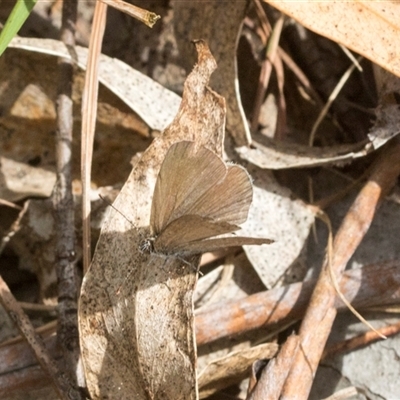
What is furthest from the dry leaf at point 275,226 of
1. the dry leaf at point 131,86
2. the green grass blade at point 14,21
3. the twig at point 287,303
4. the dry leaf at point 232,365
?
the green grass blade at point 14,21

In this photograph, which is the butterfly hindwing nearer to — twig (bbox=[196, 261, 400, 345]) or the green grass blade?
twig (bbox=[196, 261, 400, 345])

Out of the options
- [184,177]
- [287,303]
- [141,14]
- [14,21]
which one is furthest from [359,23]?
[14,21]

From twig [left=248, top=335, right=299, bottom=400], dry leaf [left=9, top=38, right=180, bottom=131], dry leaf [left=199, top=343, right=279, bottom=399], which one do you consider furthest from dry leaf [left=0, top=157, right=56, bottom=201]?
twig [left=248, top=335, right=299, bottom=400]

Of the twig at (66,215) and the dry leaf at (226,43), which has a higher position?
the dry leaf at (226,43)

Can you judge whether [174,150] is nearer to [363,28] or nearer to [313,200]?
[363,28]

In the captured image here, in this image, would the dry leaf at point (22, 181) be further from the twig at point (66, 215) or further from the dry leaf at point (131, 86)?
the dry leaf at point (131, 86)

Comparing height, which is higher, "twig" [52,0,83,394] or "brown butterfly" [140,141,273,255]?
"brown butterfly" [140,141,273,255]
